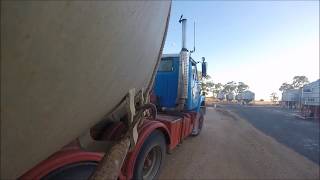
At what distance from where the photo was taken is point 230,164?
20.5 feet

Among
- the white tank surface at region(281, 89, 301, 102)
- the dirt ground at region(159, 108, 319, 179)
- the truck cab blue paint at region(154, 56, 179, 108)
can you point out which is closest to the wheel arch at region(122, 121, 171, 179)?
the dirt ground at region(159, 108, 319, 179)

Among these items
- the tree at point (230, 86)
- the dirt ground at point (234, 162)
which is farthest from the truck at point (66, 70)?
the tree at point (230, 86)

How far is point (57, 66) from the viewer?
1116 mm

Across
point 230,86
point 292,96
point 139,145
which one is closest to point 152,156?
point 139,145

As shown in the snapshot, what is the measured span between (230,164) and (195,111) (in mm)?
Result: 2549

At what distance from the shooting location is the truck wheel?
4090mm

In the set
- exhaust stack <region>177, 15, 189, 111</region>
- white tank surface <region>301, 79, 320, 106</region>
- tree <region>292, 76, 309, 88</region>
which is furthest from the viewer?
tree <region>292, 76, 309, 88</region>

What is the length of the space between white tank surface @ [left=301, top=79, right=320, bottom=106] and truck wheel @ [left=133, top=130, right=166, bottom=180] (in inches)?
802

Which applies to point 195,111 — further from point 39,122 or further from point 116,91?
point 39,122

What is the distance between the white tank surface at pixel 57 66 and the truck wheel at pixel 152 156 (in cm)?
257

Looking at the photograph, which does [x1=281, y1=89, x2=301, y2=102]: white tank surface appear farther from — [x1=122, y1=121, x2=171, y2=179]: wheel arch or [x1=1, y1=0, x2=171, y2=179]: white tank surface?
[x1=1, y1=0, x2=171, y2=179]: white tank surface

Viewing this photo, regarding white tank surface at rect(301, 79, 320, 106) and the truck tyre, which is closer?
the truck tyre

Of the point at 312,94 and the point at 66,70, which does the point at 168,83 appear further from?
the point at 312,94

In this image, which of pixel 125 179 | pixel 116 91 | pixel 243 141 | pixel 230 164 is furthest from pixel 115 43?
pixel 243 141
